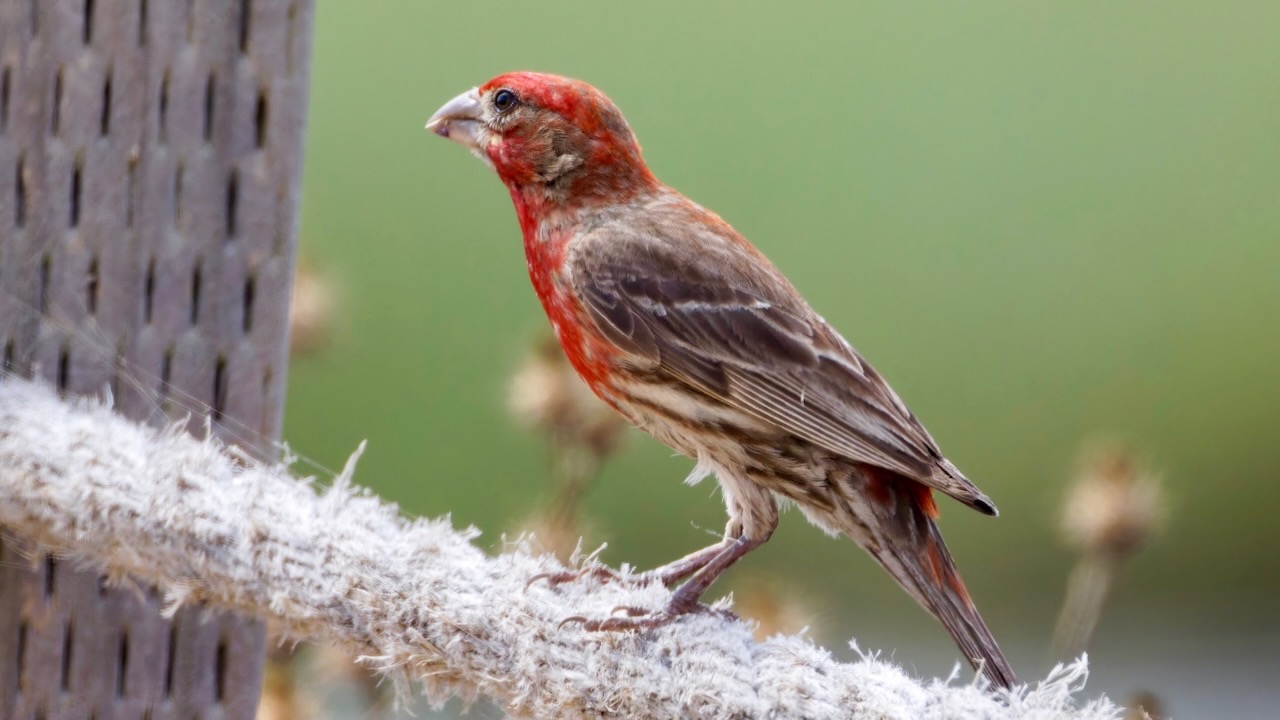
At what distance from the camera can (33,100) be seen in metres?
1.53

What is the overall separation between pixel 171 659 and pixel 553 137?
2.63 ft

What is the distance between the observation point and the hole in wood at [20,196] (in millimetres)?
1548

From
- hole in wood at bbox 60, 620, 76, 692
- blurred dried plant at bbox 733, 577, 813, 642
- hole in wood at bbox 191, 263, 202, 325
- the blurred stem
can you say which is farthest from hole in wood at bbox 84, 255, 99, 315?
the blurred stem

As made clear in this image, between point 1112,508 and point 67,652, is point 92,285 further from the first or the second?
point 1112,508

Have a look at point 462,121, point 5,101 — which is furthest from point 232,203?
point 462,121

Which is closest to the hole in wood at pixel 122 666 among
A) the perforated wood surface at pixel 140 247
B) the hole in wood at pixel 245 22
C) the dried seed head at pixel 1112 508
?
the perforated wood surface at pixel 140 247

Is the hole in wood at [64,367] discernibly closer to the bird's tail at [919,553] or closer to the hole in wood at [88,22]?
the hole in wood at [88,22]

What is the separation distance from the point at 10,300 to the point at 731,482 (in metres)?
0.86

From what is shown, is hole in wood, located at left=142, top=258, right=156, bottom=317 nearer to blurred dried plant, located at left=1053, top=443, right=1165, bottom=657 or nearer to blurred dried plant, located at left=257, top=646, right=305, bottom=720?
blurred dried plant, located at left=257, top=646, right=305, bottom=720

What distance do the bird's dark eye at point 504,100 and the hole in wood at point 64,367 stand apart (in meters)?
0.62

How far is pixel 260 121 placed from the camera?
1564 mm

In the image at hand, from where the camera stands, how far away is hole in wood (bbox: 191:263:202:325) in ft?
5.15

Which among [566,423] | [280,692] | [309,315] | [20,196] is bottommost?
[280,692]

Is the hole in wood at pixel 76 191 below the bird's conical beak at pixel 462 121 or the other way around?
below
